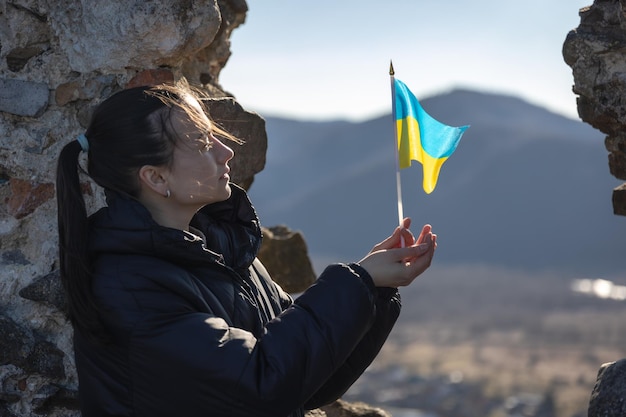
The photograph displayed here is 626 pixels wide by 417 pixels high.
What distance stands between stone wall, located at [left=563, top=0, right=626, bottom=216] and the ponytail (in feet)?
5.97

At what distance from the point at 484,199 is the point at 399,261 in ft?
192

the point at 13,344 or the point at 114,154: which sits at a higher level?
the point at 114,154

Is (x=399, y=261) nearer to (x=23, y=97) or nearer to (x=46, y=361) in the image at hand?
A: (x=46, y=361)

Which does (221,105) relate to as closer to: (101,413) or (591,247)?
(101,413)

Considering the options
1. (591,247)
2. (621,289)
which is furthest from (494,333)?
(591,247)

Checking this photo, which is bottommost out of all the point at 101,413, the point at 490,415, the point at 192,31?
the point at 490,415

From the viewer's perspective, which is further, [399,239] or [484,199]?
[484,199]

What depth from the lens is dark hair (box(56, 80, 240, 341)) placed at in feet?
5.91

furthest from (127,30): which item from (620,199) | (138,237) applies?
(620,199)

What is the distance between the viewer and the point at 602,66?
288 centimetres

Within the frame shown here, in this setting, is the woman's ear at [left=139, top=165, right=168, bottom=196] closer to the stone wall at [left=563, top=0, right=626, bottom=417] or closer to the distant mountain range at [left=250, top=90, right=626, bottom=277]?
the stone wall at [left=563, top=0, right=626, bottom=417]

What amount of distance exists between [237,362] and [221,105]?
1523mm

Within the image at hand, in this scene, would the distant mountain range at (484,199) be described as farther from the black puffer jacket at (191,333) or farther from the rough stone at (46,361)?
the black puffer jacket at (191,333)

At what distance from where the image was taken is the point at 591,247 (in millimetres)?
52844
